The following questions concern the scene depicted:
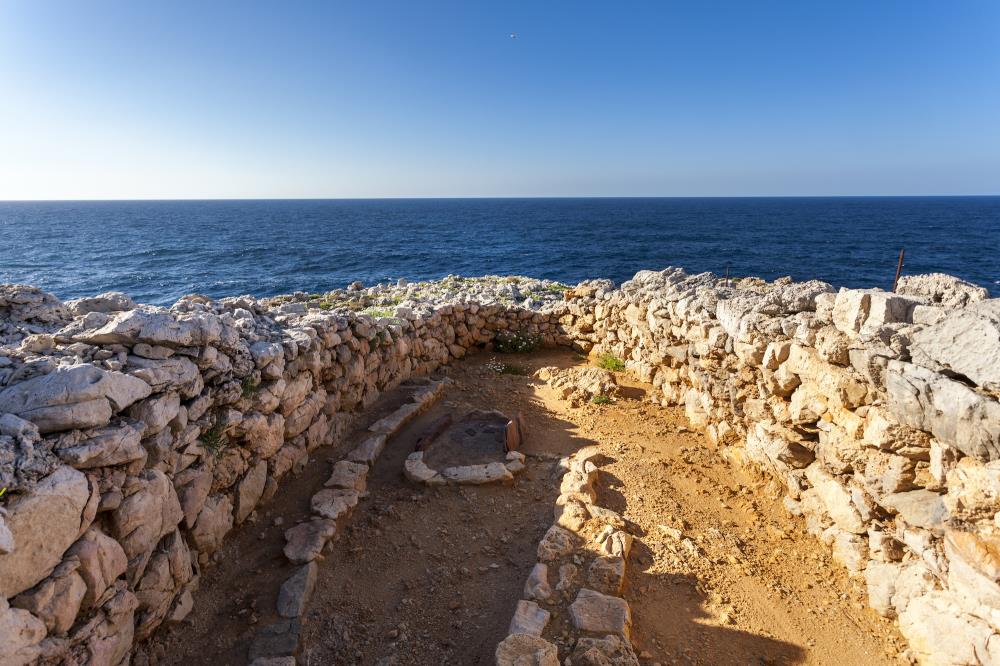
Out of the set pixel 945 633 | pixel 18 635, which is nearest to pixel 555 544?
pixel 945 633

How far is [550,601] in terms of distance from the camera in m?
4.65

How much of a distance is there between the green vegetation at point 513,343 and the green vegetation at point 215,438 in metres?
7.82

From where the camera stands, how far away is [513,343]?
12.7m

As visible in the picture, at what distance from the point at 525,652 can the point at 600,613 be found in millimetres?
893

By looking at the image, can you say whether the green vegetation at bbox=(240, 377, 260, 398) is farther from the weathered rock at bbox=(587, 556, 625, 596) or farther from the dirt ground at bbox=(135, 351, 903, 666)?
the weathered rock at bbox=(587, 556, 625, 596)

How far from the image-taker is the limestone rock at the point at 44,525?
10.7 ft

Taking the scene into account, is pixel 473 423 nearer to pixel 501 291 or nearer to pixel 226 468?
pixel 226 468

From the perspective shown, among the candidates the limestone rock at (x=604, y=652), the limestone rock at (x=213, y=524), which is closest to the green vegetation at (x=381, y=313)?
the limestone rock at (x=213, y=524)

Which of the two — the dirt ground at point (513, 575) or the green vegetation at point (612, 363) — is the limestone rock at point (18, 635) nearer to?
the dirt ground at point (513, 575)

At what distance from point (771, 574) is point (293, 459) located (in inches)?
237

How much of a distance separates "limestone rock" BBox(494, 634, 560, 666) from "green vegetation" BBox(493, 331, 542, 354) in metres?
8.76

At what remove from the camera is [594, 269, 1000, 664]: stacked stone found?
4180 mm

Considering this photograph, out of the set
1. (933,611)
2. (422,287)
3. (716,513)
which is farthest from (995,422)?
(422,287)

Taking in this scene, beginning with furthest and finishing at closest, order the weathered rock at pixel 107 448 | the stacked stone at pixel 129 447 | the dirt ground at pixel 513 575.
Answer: the dirt ground at pixel 513 575 < the weathered rock at pixel 107 448 < the stacked stone at pixel 129 447
